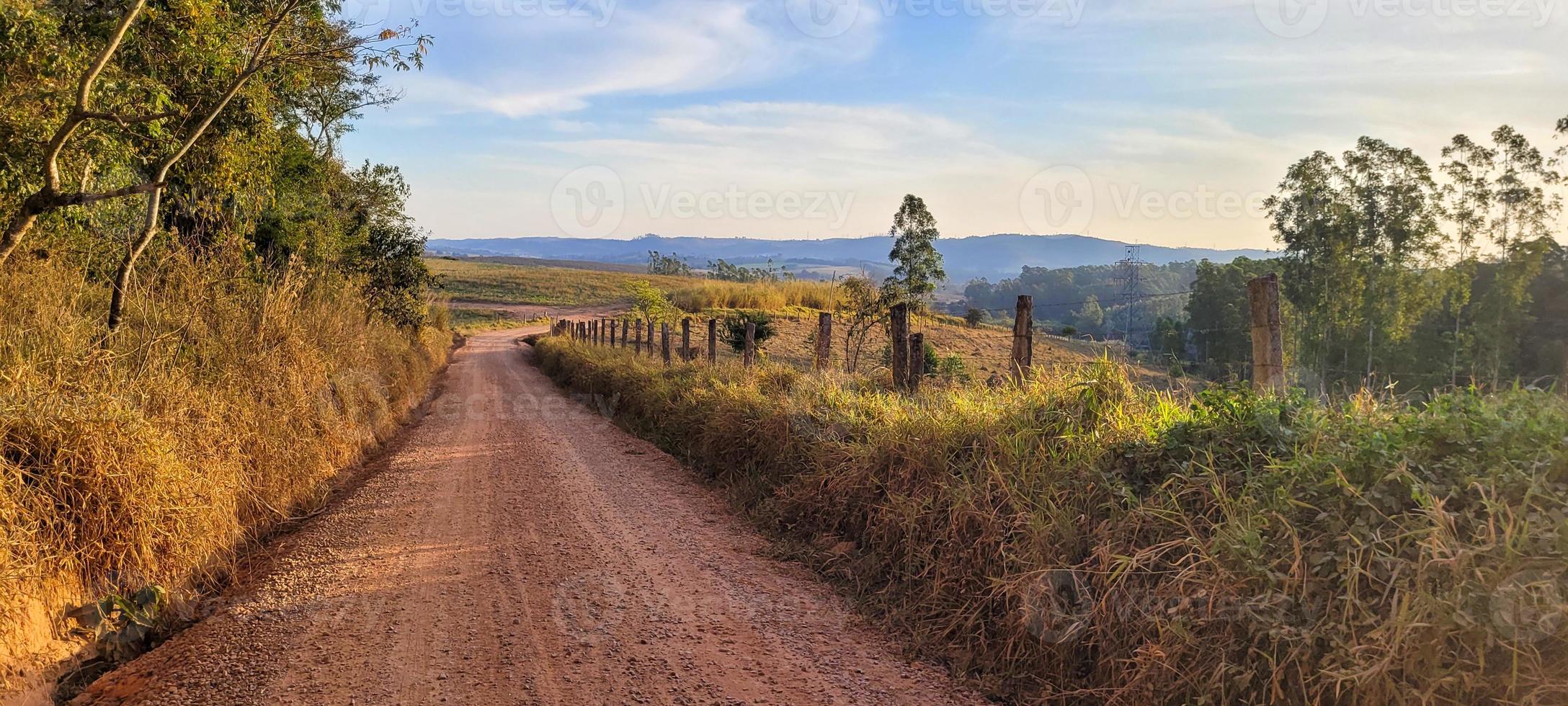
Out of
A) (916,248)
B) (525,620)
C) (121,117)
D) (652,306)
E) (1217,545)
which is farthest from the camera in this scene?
(916,248)

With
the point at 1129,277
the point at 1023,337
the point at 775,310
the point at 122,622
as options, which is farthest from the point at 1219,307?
the point at 122,622

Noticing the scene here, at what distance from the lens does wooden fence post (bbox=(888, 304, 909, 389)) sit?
26.3ft

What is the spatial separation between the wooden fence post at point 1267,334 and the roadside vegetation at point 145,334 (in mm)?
6578

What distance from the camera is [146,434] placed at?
4.32 metres

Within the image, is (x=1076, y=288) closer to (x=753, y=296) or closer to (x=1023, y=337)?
(x=753, y=296)

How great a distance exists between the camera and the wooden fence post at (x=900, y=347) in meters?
8.01

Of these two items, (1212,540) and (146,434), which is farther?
(146,434)

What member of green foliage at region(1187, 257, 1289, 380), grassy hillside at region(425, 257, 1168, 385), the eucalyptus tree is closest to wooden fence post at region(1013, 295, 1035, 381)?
grassy hillside at region(425, 257, 1168, 385)

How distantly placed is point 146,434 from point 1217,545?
5730mm

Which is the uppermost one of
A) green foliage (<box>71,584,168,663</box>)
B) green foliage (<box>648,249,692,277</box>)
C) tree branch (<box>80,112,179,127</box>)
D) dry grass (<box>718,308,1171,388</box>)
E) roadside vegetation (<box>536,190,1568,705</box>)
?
green foliage (<box>648,249,692,277</box>)

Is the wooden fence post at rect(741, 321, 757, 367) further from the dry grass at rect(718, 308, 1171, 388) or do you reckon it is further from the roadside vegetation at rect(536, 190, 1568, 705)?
the dry grass at rect(718, 308, 1171, 388)

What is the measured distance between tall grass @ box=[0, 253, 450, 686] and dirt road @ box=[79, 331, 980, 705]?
448 millimetres

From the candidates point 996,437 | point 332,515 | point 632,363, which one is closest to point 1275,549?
point 996,437

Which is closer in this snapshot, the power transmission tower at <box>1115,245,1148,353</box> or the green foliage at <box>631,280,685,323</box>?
the green foliage at <box>631,280,685,323</box>
